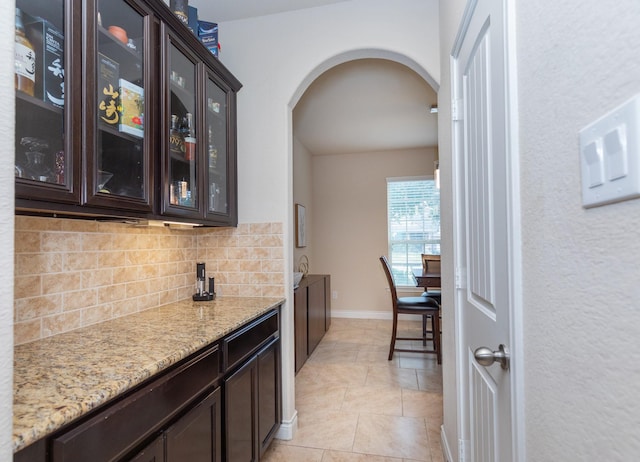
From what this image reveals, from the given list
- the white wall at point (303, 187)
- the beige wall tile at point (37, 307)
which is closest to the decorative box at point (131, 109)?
the beige wall tile at point (37, 307)

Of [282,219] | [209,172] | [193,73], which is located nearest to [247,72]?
[193,73]

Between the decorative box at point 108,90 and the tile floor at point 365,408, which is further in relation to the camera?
→ the tile floor at point 365,408

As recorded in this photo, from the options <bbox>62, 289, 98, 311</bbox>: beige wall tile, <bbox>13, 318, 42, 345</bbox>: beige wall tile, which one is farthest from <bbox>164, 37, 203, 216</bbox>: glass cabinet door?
<bbox>13, 318, 42, 345</bbox>: beige wall tile

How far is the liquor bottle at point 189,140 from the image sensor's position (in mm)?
1723

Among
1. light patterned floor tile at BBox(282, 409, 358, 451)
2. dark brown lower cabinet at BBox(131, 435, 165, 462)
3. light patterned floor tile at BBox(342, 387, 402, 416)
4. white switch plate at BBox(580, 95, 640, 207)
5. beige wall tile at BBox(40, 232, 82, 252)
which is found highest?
white switch plate at BBox(580, 95, 640, 207)

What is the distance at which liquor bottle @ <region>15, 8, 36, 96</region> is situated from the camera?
937mm

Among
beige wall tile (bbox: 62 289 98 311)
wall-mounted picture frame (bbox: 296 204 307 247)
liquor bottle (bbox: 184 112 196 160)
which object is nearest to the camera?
beige wall tile (bbox: 62 289 98 311)

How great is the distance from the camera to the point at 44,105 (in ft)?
3.29

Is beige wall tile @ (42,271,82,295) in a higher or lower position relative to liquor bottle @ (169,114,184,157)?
lower

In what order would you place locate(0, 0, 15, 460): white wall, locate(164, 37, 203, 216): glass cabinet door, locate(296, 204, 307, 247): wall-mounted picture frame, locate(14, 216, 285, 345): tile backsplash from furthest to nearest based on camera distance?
1. locate(296, 204, 307, 247): wall-mounted picture frame
2. locate(164, 37, 203, 216): glass cabinet door
3. locate(14, 216, 285, 345): tile backsplash
4. locate(0, 0, 15, 460): white wall

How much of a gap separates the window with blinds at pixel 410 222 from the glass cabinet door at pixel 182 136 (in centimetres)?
400

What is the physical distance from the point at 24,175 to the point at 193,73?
1097 mm

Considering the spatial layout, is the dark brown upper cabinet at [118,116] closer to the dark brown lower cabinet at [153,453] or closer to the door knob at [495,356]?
the dark brown lower cabinet at [153,453]

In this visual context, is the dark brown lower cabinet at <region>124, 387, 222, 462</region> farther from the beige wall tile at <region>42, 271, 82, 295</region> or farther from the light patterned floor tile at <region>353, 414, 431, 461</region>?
the light patterned floor tile at <region>353, 414, 431, 461</region>
